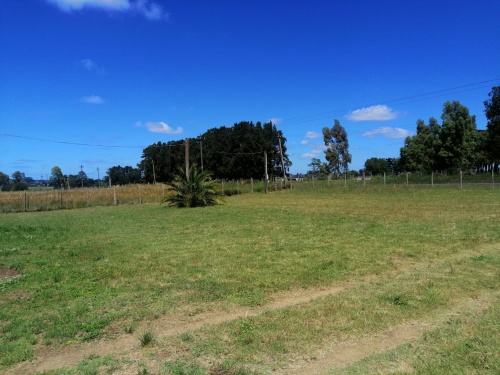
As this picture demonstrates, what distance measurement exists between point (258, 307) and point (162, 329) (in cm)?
123

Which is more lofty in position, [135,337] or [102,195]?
[102,195]

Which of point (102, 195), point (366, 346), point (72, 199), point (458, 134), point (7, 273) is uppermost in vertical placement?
point (458, 134)

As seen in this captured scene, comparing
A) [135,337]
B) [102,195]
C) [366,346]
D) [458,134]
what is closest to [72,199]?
[102,195]

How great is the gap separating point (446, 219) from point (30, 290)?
12109 millimetres

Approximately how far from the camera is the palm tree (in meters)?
23.6

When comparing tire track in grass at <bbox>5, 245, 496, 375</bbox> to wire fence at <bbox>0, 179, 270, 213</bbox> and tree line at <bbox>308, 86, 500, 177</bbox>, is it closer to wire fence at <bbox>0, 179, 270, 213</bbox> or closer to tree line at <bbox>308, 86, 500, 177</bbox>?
wire fence at <bbox>0, 179, 270, 213</bbox>

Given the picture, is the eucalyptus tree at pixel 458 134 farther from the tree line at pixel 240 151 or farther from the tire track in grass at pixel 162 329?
the tire track in grass at pixel 162 329

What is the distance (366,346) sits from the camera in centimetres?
356

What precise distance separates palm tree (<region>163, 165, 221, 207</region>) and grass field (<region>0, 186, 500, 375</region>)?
14061mm

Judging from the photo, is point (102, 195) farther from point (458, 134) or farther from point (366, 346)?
point (458, 134)

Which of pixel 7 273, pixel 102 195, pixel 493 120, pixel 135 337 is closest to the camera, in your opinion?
pixel 135 337

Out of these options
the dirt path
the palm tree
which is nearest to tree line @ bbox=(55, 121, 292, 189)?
the palm tree

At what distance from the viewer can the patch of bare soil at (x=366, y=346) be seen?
320 cm

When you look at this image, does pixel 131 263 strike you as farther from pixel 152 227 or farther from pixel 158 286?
pixel 152 227
